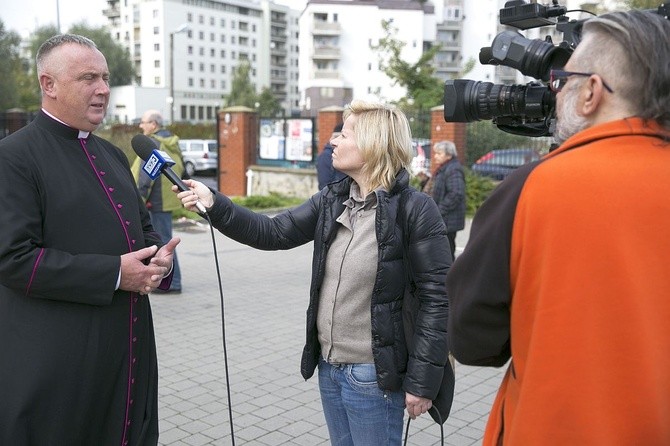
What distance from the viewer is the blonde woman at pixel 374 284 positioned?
2.71 metres

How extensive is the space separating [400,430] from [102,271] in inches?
53.6

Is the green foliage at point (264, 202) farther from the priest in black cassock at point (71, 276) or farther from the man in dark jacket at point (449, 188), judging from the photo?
the priest in black cassock at point (71, 276)

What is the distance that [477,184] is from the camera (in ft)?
51.9

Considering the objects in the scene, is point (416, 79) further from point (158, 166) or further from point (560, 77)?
point (560, 77)

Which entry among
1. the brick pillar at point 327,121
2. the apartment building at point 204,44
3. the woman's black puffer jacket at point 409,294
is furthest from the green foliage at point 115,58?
the woman's black puffer jacket at point 409,294

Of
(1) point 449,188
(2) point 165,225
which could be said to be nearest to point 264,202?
(2) point 165,225

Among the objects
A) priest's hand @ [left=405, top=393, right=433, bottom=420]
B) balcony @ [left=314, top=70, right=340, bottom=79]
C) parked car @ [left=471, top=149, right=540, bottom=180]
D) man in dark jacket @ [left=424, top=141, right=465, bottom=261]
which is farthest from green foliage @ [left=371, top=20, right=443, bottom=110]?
balcony @ [left=314, top=70, right=340, bottom=79]

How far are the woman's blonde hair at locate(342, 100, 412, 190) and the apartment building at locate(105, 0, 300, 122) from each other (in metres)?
85.4

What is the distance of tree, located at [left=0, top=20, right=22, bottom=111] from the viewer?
142 ft

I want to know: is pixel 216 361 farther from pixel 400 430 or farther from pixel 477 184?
pixel 477 184

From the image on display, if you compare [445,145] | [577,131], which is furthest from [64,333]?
[445,145]

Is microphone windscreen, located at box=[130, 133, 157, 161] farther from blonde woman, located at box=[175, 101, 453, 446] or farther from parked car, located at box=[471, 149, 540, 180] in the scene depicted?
parked car, located at box=[471, 149, 540, 180]

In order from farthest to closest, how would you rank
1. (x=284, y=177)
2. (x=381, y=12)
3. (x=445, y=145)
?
(x=381, y=12), (x=284, y=177), (x=445, y=145)

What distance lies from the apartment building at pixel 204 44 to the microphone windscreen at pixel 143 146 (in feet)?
279
